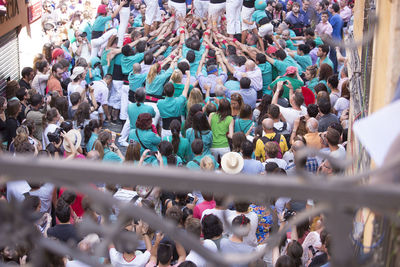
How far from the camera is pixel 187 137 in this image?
7797 mm

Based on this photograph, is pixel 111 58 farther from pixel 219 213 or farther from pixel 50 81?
pixel 219 213

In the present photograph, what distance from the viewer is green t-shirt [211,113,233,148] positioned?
7.92 metres

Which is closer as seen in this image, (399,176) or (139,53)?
(399,176)

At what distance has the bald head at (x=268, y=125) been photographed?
718 centimetres

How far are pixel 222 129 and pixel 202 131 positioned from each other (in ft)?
1.20

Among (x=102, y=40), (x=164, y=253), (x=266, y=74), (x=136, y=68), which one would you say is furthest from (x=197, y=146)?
(x=102, y=40)

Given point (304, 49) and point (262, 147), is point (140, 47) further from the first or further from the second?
point (262, 147)

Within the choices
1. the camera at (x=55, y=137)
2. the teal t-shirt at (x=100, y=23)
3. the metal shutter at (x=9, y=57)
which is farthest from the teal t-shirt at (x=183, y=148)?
the teal t-shirt at (x=100, y=23)

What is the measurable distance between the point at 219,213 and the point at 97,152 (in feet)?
6.18

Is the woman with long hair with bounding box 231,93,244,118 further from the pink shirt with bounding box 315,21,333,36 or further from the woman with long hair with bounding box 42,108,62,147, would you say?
the pink shirt with bounding box 315,21,333,36

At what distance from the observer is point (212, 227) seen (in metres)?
5.11

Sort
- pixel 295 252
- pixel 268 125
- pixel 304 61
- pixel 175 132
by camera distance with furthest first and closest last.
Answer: pixel 304 61 → pixel 175 132 → pixel 268 125 → pixel 295 252

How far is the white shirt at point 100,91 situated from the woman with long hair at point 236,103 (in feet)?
8.62

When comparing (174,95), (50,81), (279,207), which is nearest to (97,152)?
(279,207)
